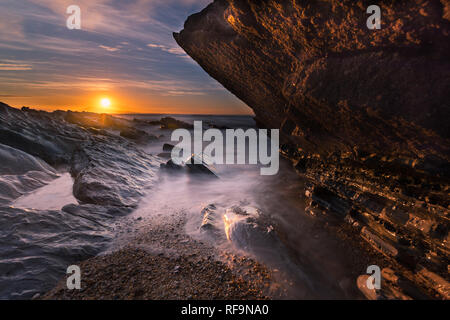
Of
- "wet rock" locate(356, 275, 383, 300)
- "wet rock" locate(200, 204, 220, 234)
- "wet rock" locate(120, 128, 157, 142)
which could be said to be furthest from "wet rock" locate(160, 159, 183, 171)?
"wet rock" locate(120, 128, 157, 142)

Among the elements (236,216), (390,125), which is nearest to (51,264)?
(236,216)

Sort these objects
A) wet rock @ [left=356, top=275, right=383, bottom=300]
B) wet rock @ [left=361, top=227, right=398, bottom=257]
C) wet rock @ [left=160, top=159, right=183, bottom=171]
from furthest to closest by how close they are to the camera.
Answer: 1. wet rock @ [left=160, top=159, right=183, bottom=171]
2. wet rock @ [left=361, top=227, right=398, bottom=257]
3. wet rock @ [left=356, top=275, right=383, bottom=300]

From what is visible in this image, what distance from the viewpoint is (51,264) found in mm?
3021

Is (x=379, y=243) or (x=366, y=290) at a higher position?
(x=379, y=243)

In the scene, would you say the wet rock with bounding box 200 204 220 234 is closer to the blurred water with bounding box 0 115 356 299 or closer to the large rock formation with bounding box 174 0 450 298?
the blurred water with bounding box 0 115 356 299

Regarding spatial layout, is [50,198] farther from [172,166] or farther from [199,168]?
[199,168]

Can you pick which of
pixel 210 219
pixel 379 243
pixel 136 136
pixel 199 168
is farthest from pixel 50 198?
pixel 136 136

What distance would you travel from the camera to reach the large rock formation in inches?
91.1

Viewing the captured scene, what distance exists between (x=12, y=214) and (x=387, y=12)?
6680 millimetres

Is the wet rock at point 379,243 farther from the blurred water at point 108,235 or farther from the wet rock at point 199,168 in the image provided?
the wet rock at point 199,168

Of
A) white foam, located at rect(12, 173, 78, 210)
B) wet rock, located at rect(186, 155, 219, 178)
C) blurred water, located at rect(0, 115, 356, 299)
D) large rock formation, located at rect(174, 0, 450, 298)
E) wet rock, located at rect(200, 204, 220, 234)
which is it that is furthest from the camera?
wet rock, located at rect(186, 155, 219, 178)

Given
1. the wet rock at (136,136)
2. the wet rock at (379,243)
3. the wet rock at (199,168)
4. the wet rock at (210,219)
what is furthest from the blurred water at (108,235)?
the wet rock at (136,136)

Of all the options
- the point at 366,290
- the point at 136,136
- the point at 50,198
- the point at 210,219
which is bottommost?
the point at 366,290

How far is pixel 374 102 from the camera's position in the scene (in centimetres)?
268
